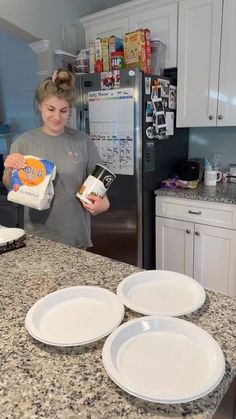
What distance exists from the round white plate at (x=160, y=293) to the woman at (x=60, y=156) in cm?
37

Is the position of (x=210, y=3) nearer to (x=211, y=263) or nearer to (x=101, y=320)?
(x=211, y=263)

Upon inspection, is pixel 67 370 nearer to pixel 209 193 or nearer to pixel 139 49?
pixel 209 193

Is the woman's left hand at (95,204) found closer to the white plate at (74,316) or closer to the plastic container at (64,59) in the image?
the white plate at (74,316)

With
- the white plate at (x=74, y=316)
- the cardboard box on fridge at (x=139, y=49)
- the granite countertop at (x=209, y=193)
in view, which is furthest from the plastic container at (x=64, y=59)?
the white plate at (x=74, y=316)

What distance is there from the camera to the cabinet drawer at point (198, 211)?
191 cm

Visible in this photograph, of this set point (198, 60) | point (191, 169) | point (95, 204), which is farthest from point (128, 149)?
point (95, 204)

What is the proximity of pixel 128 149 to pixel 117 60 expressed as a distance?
1.95 ft

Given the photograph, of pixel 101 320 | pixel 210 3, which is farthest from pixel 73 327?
pixel 210 3

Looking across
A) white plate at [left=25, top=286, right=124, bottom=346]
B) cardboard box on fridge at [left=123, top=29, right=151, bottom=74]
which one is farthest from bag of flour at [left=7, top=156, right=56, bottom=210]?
cardboard box on fridge at [left=123, top=29, right=151, bottom=74]

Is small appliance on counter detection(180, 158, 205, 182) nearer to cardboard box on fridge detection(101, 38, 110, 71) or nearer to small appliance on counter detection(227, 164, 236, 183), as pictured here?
small appliance on counter detection(227, 164, 236, 183)

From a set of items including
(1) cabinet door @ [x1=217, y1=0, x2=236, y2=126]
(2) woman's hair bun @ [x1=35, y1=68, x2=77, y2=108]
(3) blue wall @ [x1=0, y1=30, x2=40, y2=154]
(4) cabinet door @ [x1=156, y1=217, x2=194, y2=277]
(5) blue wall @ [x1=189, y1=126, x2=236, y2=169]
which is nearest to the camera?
(2) woman's hair bun @ [x1=35, y1=68, x2=77, y2=108]

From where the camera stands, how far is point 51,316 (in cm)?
71

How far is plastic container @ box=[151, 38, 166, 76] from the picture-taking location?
6.91ft

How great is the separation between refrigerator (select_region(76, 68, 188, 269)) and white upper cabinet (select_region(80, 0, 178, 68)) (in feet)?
0.97
